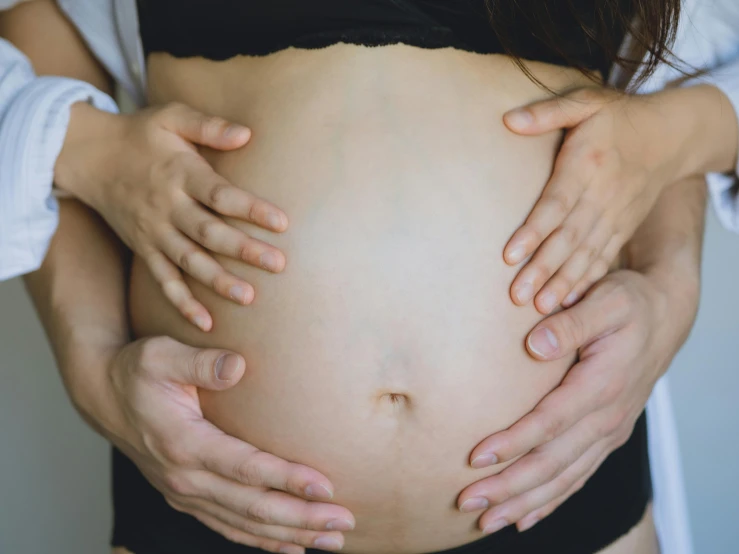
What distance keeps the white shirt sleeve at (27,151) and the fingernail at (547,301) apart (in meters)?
0.51

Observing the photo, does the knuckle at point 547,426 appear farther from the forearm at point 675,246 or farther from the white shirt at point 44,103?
the white shirt at point 44,103

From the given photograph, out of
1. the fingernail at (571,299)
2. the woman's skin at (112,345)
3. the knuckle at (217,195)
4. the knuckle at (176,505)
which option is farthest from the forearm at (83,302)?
the fingernail at (571,299)

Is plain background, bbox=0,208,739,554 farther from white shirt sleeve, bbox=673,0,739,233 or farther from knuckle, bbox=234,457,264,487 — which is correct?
knuckle, bbox=234,457,264,487

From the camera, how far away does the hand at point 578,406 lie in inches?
26.9

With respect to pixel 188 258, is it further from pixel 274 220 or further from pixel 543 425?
pixel 543 425

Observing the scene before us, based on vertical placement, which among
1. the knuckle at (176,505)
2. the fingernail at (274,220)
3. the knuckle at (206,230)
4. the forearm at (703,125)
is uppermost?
the forearm at (703,125)

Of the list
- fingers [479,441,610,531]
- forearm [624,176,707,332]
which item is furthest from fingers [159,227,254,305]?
forearm [624,176,707,332]

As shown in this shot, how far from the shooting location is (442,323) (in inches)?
26.2

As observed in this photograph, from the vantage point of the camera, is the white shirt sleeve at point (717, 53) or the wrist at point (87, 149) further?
the white shirt sleeve at point (717, 53)

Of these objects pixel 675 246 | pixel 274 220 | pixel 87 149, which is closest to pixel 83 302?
pixel 87 149

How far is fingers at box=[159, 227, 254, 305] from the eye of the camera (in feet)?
2.20

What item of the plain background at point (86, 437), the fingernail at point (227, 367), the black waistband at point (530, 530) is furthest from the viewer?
the plain background at point (86, 437)

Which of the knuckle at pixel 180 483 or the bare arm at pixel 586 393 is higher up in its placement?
the bare arm at pixel 586 393

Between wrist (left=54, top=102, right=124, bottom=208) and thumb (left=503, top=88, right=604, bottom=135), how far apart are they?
40cm
